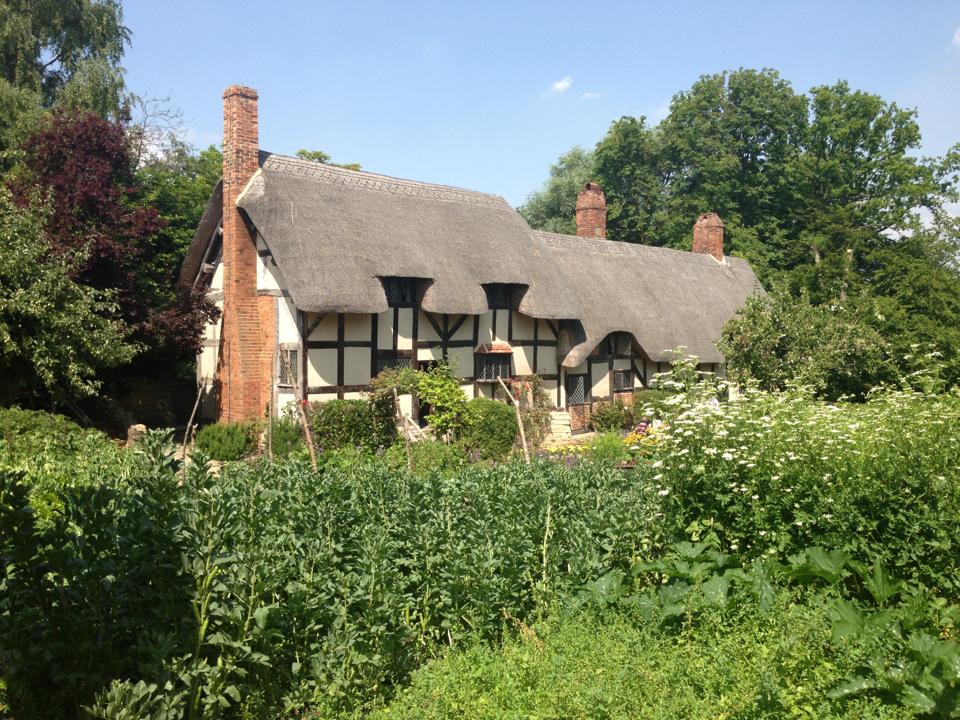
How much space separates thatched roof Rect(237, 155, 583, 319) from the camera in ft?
47.0

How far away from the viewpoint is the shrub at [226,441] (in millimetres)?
13430

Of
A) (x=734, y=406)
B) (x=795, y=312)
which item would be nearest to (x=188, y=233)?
(x=795, y=312)

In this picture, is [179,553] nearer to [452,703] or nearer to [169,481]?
[169,481]

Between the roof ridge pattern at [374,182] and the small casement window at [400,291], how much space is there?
280 centimetres

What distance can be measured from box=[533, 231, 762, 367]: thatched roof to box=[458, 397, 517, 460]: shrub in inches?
134

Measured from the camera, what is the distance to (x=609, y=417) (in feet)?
63.0

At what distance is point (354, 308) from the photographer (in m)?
14.2

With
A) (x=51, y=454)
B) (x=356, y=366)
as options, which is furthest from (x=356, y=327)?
(x=51, y=454)

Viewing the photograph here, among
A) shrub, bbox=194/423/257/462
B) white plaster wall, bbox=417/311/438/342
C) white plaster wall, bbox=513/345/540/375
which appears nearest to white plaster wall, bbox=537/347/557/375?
white plaster wall, bbox=513/345/540/375

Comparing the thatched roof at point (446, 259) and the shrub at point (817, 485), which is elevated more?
the thatched roof at point (446, 259)

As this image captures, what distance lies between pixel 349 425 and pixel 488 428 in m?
2.79

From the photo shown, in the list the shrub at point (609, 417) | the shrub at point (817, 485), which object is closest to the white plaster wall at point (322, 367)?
the shrub at point (609, 417)

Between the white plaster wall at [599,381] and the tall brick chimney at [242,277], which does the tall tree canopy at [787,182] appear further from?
the tall brick chimney at [242,277]

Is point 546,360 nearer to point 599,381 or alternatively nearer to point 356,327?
point 599,381
